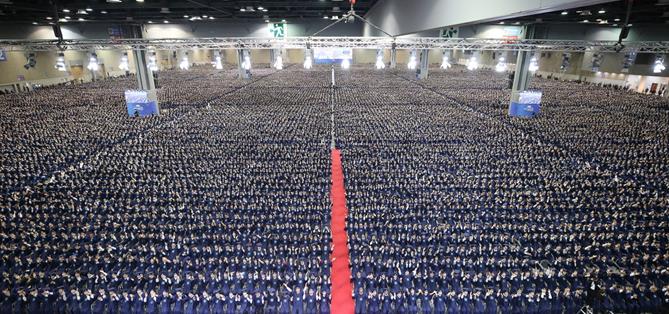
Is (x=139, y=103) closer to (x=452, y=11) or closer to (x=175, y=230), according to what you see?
(x=175, y=230)

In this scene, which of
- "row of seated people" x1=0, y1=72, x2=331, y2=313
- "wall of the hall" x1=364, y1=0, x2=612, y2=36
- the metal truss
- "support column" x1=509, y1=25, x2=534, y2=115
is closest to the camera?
"row of seated people" x1=0, y1=72, x2=331, y2=313

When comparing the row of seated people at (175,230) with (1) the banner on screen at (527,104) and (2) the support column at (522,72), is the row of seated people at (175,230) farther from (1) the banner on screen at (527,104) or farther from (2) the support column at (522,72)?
(2) the support column at (522,72)

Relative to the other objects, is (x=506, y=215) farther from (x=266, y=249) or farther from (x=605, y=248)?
(x=266, y=249)

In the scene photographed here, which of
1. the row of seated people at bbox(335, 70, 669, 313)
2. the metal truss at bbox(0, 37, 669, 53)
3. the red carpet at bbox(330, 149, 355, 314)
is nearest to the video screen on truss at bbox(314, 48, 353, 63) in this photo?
the metal truss at bbox(0, 37, 669, 53)

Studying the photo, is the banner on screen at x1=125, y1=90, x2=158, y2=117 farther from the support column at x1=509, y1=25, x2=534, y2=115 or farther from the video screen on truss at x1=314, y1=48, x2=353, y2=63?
the support column at x1=509, y1=25, x2=534, y2=115

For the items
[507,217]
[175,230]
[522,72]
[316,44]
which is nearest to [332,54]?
[316,44]

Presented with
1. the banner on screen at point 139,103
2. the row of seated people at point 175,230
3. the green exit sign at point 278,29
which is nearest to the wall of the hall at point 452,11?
the green exit sign at point 278,29
